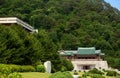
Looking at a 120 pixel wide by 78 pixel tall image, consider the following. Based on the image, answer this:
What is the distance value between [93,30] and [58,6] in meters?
12.3

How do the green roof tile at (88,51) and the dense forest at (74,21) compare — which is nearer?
the green roof tile at (88,51)

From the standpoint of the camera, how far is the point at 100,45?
6731cm

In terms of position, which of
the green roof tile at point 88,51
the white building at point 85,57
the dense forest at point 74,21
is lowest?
the white building at point 85,57

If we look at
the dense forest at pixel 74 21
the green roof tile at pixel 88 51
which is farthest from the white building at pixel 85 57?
the dense forest at pixel 74 21

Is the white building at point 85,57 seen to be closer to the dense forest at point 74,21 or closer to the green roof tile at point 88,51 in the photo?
the green roof tile at point 88,51

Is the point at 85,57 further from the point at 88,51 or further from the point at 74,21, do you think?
the point at 74,21

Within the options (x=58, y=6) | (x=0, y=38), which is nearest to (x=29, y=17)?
(x=58, y=6)

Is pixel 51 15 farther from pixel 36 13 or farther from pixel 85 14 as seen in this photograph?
pixel 85 14

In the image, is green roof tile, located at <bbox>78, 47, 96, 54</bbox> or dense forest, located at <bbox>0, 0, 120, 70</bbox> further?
dense forest, located at <bbox>0, 0, 120, 70</bbox>

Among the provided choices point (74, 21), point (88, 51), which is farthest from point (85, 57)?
point (74, 21)

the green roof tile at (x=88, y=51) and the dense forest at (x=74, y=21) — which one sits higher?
the dense forest at (x=74, y=21)

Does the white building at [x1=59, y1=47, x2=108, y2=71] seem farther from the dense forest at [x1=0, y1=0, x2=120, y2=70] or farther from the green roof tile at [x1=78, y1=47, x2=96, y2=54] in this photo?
the dense forest at [x1=0, y1=0, x2=120, y2=70]

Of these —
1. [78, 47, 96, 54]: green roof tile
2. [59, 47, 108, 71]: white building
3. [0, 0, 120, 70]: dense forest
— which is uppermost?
[0, 0, 120, 70]: dense forest

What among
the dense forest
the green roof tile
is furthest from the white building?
the dense forest
